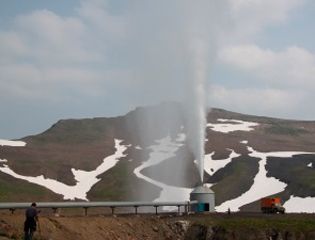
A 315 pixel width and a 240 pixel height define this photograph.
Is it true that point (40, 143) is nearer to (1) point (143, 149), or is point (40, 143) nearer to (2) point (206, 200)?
(1) point (143, 149)

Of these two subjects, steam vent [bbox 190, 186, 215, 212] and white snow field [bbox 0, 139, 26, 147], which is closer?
steam vent [bbox 190, 186, 215, 212]

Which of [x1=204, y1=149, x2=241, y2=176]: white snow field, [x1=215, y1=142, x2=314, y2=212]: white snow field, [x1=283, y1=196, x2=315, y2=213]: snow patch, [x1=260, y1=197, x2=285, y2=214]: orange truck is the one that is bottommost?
[x1=260, y1=197, x2=285, y2=214]: orange truck

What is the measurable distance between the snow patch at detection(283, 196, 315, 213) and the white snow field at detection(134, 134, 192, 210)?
19552mm

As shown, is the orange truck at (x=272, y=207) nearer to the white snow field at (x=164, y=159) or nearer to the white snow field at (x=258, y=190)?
the white snow field at (x=258, y=190)

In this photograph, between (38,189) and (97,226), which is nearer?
(97,226)

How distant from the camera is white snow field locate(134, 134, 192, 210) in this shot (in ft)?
337

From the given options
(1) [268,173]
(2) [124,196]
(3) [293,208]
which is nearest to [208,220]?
(3) [293,208]

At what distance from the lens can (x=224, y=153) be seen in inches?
5581

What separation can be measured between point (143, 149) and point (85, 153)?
16.4 meters

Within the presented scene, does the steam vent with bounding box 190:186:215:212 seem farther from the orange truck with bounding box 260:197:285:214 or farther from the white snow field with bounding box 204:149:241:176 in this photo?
the white snow field with bounding box 204:149:241:176

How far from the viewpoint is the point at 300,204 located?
302 feet

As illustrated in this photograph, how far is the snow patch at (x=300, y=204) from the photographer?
88625 mm

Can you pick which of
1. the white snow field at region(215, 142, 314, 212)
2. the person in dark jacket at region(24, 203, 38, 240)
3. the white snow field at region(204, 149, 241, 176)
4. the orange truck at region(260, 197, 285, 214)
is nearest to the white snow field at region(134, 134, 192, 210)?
the white snow field at region(215, 142, 314, 212)

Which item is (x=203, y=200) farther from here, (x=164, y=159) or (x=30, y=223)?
(x=164, y=159)
